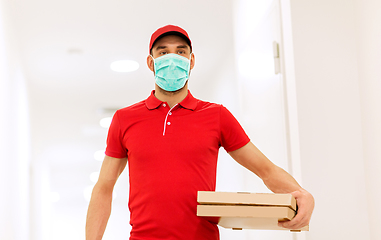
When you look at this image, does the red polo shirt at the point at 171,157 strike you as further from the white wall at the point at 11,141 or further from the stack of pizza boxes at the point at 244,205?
the white wall at the point at 11,141

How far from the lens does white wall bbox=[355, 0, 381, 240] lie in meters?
1.40

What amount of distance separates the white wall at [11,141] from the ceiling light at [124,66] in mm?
859

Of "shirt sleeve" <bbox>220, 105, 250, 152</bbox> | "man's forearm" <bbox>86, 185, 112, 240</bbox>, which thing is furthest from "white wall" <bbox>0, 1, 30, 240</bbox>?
"shirt sleeve" <bbox>220, 105, 250, 152</bbox>

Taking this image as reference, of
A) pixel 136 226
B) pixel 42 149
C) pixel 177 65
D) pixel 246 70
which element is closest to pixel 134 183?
pixel 136 226

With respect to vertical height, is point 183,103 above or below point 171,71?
below

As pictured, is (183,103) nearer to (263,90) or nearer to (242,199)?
(242,199)

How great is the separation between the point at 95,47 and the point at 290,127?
2450mm

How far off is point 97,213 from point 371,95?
977 millimetres

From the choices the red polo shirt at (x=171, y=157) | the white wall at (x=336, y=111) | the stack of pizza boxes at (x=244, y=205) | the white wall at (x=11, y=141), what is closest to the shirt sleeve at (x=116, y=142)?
the red polo shirt at (x=171, y=157)

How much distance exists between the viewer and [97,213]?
4.19 feet

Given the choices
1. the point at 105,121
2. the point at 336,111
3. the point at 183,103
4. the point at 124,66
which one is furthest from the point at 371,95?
the point at 105,121

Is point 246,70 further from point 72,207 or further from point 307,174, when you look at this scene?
point 72,207

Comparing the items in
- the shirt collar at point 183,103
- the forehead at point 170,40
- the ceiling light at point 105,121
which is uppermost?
the ceiling light at point 105,121

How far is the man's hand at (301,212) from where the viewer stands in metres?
1.04
